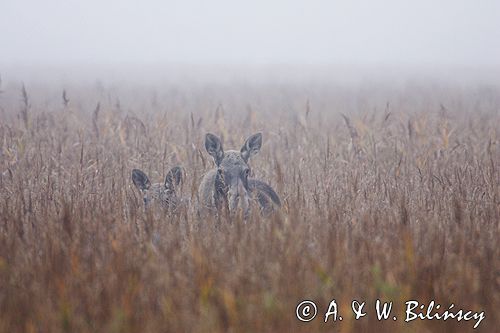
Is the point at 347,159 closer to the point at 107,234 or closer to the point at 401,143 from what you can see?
the point at 401,143

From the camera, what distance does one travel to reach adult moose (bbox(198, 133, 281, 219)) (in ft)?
19.1

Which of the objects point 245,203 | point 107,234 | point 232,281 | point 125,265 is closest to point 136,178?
point 245,203

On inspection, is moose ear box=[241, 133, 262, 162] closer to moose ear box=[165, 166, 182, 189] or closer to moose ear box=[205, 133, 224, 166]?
moose ear box=[205, 133, 224, 166]

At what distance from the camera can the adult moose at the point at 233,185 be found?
19.1 feet

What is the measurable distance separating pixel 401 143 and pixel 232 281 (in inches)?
222

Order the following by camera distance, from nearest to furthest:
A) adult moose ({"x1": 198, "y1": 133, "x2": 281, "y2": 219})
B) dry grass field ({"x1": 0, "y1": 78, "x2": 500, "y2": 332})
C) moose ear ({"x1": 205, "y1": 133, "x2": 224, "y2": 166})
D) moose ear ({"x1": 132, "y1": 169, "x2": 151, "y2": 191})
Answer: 1. dry grass field ({"x1": 0, "y1": 78, "x2": 500, "y2": 332})
2. adult moose ({"x1": 198, "y1": 133, "x2": 281, "y2": 219})
3. moose ear ({"x1": 205, "y1": 133, "x2": 224, "y2": 166})
4. moose ear ({"x1": 132, "y1": 169, "x2": 151, "y2": 191})

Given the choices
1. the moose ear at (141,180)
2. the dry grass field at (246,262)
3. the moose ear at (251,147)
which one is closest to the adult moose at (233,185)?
the moose ear at (251,147)

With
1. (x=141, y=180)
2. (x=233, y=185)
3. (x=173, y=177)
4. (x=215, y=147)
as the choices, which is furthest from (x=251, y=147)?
(x=141, y=180)

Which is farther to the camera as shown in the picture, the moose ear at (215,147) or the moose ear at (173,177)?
the moose ear at (173,177)

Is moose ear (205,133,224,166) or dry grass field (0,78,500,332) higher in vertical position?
moose ear (205,133,224,166)

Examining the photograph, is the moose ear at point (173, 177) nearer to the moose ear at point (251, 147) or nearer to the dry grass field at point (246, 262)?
the dry grass field at point (246, 262)

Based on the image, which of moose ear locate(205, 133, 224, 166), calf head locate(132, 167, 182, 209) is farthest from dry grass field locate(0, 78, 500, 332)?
moose ear locate(205, 133, 224, 166)

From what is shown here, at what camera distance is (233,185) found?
233 inches

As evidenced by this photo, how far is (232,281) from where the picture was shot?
3.88 metres
